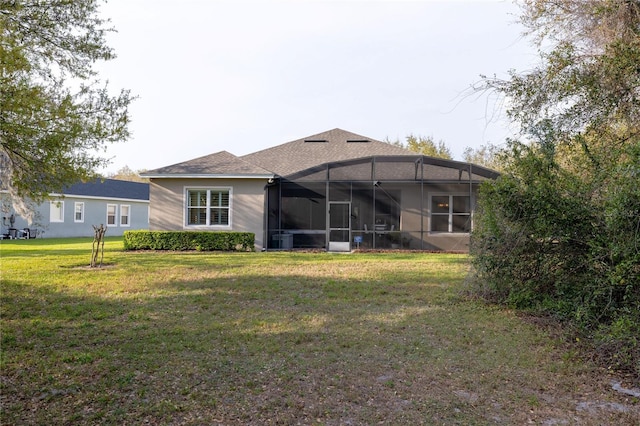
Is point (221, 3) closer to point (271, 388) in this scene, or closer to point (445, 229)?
point (271, 388)

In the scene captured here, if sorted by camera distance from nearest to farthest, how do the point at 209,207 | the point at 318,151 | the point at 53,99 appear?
1. the point at 53,99
2. the point at 209,207
3. the point at 318,151

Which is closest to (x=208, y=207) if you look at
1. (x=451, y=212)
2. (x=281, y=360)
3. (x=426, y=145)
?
(x=451, y=212)

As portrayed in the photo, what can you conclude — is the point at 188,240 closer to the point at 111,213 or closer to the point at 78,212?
the point at 78,212

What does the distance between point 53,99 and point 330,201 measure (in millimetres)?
12525

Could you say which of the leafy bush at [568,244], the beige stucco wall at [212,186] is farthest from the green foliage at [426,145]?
the leafy bush at [568,244]

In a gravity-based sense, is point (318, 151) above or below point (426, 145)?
below

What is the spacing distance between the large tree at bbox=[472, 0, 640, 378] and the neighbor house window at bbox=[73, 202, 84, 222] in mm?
26506

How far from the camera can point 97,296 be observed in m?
7.76

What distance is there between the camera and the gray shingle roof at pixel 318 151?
69.8 feet

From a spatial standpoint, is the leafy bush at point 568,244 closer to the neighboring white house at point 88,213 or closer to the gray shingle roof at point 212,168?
the gray shingle roof at point 212,168

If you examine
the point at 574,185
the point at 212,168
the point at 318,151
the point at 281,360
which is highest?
the point at 318,151

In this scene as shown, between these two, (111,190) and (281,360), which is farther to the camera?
(111,190)

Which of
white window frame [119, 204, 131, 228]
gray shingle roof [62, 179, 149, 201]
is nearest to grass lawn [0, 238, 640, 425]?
gray shingle roof [62, 179, 149, 201]

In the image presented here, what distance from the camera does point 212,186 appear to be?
17594mm
